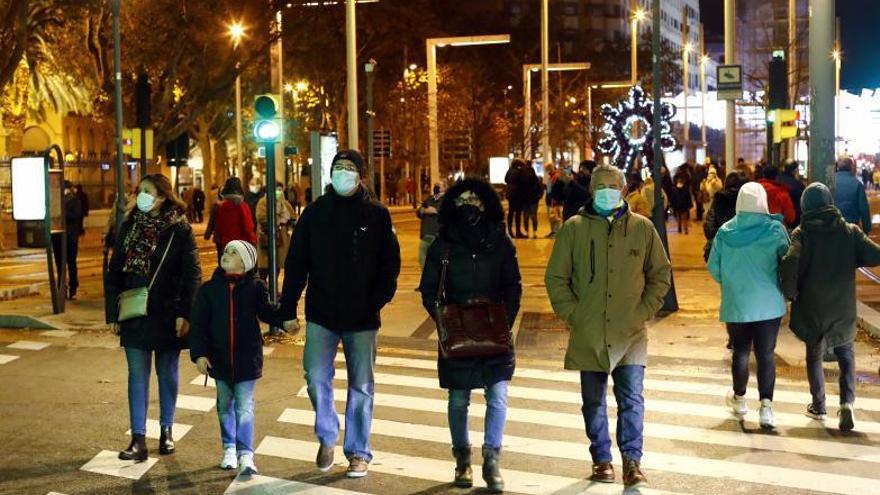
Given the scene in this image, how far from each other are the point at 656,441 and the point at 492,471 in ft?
6.57

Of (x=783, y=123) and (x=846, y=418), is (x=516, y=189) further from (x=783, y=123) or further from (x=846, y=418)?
(x=846, y=418)

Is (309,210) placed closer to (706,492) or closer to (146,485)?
(146,485)

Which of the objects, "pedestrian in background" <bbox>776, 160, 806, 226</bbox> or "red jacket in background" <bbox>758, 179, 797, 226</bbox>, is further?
"pedestrian in background" <bbox>776, 160, 806, 226</bbox>

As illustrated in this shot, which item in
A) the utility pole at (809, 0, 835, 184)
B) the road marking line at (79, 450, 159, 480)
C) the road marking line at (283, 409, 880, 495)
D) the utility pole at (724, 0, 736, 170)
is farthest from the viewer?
the utility pole at (724, 0, 736, 170)

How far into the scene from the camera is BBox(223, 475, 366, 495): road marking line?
7738 mm

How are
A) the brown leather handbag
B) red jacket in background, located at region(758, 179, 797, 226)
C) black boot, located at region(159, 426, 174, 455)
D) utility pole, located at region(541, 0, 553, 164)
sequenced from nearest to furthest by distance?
the brown leather handbag, black boot, located at region(159, 426, 174, 455), red jacket in background, located at region(758, 179, 797, 226), utility pole, located at region(541, 0, 553, 164)

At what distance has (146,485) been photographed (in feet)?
26.2

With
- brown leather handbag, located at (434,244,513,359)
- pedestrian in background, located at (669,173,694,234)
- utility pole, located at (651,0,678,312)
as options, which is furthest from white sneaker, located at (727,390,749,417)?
pedestrian in background, located at (669,173,694,234)

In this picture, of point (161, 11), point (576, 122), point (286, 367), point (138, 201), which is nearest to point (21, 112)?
point (161, 11)

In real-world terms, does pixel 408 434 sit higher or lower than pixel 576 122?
lower

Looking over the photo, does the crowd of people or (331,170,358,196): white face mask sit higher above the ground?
(331,170,358,196): white face mask

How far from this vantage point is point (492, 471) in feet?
25.3

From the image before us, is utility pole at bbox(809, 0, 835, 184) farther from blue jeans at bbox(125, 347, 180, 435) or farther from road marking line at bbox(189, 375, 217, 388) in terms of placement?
blue jeans at bbox(125, 347, 180, 435)

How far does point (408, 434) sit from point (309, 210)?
7.19 ft
